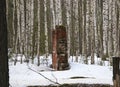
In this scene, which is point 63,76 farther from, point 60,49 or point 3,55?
point 3,55

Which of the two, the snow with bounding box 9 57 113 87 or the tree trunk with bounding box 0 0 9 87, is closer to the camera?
the tree trunk with bounding box 0 0 9 87

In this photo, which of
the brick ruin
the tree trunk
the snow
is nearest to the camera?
the tree trunk

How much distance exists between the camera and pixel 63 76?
1474cm

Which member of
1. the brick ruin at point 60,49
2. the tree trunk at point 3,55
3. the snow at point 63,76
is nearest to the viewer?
the tree trunk at point 3,55

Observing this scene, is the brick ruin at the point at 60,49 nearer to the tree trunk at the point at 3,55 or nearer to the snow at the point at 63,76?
the snow at the point at 63,76

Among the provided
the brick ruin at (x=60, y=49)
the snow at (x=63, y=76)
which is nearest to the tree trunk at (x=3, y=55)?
the snow at (x=63, y=76)

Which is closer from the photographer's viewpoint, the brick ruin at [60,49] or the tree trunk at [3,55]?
the tree trunk at [3,55]

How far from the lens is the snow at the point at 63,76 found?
12.9 meters

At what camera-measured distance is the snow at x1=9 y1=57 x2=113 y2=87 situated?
1291 cm

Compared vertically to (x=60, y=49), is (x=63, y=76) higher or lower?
lower

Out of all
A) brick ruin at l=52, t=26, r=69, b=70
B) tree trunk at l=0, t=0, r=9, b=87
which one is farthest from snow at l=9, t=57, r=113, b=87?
tree trunk at l=0, t=0, r=9, b=87

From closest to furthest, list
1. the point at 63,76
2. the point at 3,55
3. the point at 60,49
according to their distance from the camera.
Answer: the point at 3,55
the point at 63,76
the point at 60,49

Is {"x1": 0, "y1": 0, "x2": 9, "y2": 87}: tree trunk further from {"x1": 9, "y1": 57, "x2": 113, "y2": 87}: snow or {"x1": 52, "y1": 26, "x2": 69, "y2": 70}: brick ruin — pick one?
{"x1": 52, "y1": 26, "x2": 69, "y2": 70}: brick ruin

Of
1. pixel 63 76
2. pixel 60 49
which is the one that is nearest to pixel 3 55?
pixel 63 76
